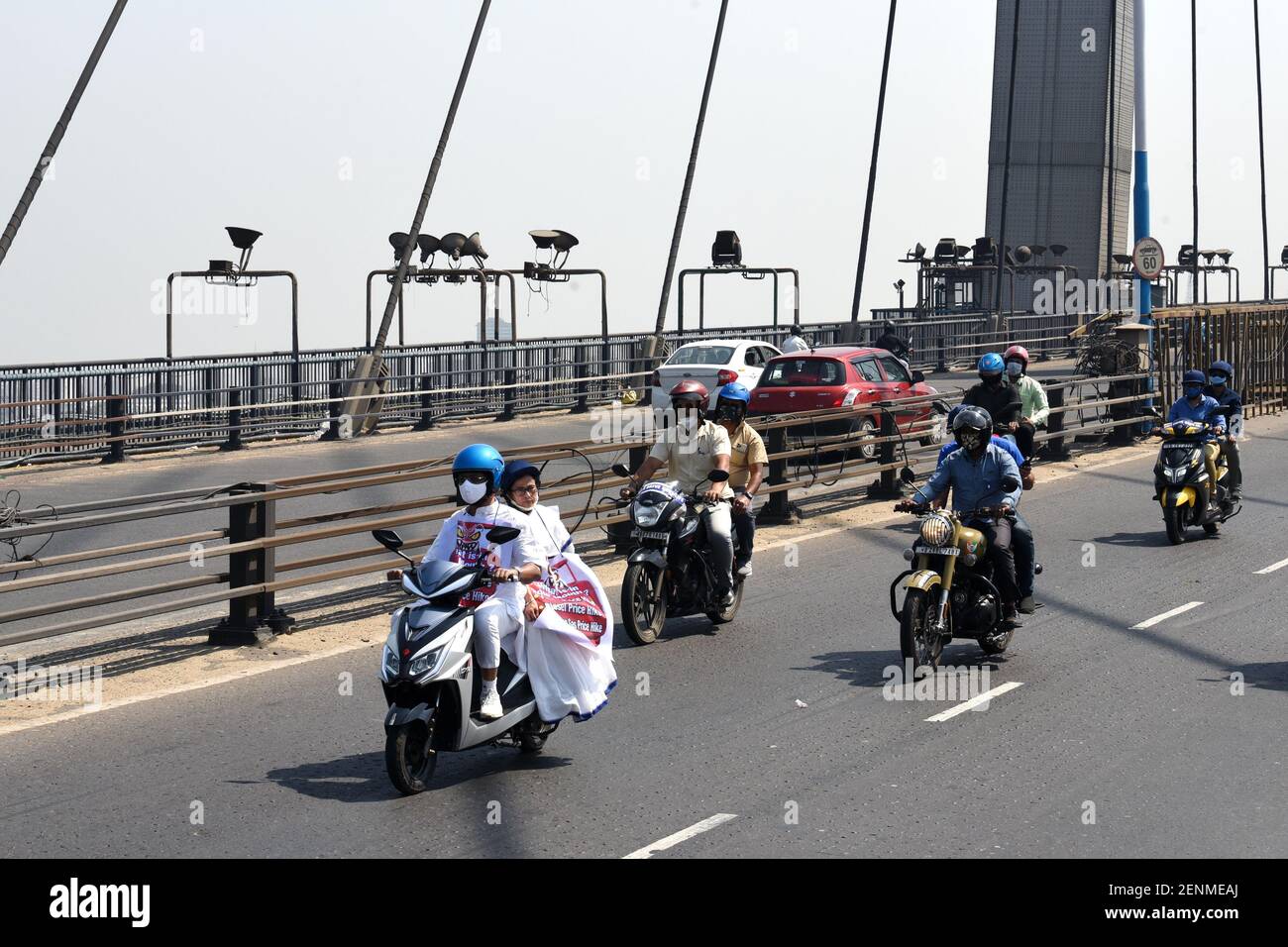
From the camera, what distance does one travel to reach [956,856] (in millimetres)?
6871

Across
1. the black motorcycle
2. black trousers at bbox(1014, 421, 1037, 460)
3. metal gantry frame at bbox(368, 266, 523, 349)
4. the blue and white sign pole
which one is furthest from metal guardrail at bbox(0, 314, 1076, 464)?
the black motorcycle

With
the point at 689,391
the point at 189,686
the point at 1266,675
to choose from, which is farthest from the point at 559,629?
the point at 1266,675

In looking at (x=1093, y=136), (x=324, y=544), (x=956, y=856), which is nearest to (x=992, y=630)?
(x=956, y=856)

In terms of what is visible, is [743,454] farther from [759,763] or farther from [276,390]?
[276,390]

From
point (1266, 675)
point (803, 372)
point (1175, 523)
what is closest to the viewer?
point (1266, 675)

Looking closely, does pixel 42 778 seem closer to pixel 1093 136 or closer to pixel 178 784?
pixel 178 784

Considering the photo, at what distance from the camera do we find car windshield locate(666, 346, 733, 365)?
106ft

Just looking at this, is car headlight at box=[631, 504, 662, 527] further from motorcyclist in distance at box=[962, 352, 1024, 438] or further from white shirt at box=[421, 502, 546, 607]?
motorcyclist in distance at box=[962, 352, 1024, 438]

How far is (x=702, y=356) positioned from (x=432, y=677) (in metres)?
25.0

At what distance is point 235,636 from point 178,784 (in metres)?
3.62

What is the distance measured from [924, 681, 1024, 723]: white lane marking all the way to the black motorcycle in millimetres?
2431

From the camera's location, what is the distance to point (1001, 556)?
11172 mm

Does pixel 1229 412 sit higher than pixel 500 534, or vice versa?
pixel 1229 412

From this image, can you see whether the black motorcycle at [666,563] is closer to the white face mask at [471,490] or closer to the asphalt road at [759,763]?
the asphalt road at [759,763]
